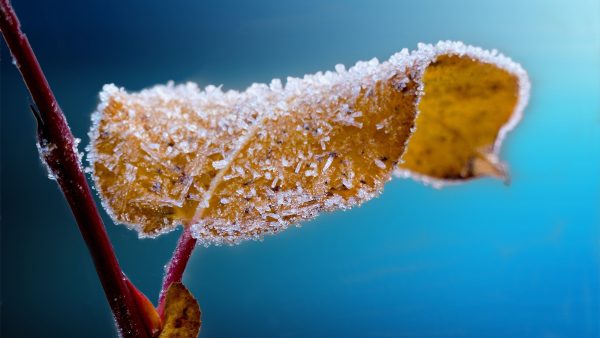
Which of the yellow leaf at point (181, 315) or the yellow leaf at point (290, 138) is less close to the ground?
the yellow leaf at point (290, 138)

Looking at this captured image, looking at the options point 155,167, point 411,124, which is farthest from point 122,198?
point 411,124

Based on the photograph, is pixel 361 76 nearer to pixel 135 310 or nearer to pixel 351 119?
pixel 351 119

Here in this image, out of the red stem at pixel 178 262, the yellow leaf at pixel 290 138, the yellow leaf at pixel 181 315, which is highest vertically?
the yellow leaf at pixel 290 138

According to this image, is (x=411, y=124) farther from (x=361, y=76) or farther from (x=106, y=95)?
(x=106, y=95)

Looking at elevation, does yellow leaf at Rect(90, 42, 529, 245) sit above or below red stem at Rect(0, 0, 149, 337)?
above
